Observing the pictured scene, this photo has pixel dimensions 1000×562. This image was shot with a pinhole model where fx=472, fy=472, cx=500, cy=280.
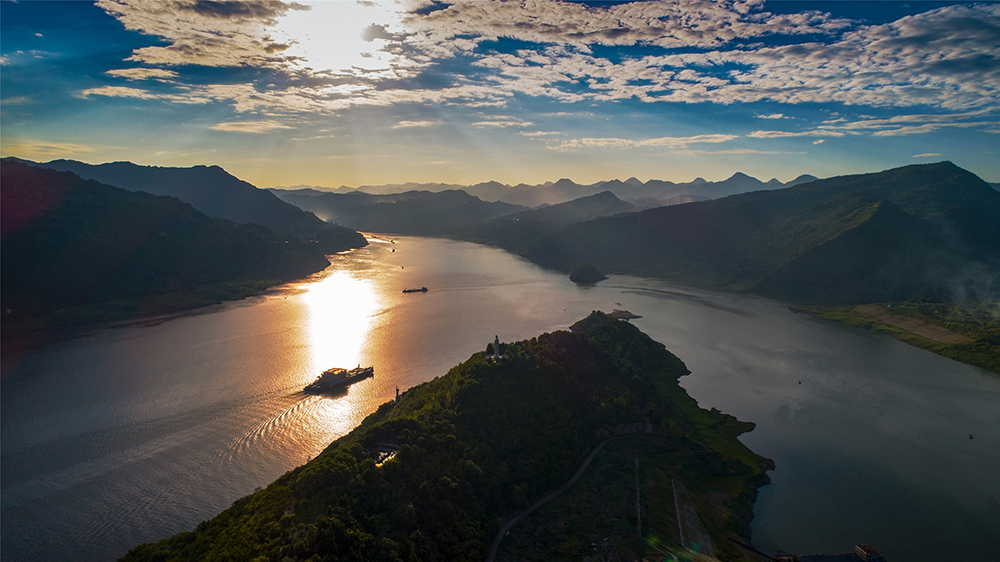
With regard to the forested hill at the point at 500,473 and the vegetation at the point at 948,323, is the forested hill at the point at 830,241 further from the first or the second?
the forested hill at the point at 500,473

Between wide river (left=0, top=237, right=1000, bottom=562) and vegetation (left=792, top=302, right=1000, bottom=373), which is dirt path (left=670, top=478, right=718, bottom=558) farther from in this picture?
vegetation (left=792, top=302, right=1000, bottom=373)

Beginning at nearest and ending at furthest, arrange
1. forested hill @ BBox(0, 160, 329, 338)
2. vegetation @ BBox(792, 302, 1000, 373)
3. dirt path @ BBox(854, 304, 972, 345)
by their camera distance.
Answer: vegetation @ BBox(792, 302, 1000, 373), dirt path @ BBox(854, 304, 972, 345), forested hill @ BBox(0, 160, 329, 338)

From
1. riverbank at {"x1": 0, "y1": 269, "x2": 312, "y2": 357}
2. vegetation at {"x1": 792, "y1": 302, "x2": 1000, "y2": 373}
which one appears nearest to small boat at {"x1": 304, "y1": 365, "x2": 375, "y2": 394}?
riverbank at {"x1": 0, "y1": 269, "x2": 312, "y2": 357}

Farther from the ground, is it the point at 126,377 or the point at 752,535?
the point at 126,377

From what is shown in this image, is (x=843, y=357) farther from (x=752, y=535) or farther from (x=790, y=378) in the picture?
(x=752, y=535)

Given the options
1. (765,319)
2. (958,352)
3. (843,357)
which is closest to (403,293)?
(765,319)

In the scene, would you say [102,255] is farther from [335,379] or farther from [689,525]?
[689,525]

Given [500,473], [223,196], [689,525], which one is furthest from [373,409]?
[223,196]

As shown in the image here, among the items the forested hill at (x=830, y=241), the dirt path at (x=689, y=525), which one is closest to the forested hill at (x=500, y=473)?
the dirt path at (x=689, y=525)
